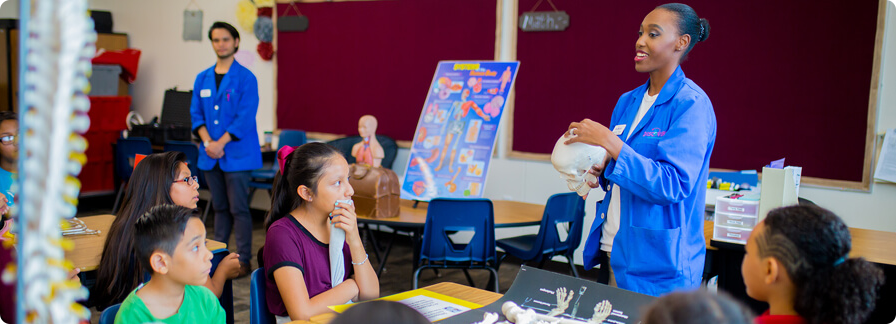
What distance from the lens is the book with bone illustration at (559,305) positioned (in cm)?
158

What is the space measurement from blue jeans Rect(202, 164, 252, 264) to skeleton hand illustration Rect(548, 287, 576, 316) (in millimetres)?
3272

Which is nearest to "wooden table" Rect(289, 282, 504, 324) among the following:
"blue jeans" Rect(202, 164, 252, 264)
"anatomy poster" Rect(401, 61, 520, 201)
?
"anatomy poster" Rect(401, 61, 520, 201)

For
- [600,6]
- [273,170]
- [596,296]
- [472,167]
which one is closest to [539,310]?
[596,296]

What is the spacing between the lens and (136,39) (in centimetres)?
787

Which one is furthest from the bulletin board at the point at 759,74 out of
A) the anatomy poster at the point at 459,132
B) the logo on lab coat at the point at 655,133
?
the logo on lab coat at the point at 655,133

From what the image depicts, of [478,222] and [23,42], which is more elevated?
[23,42]

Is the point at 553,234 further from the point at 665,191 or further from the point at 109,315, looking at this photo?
the point at 109,315

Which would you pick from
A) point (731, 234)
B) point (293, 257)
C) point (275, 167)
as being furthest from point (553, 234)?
point (275, 167)

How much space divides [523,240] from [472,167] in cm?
61

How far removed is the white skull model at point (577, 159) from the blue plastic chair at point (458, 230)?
1.41m

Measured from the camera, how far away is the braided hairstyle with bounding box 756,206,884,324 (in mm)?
1178

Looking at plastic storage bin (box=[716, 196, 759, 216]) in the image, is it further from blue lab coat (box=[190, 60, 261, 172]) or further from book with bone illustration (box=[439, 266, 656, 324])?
blue lab coat (box=[190, 60, 261, 172])

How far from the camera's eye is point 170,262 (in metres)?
1.71

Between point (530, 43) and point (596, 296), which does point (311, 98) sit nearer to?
point (530, 43)
